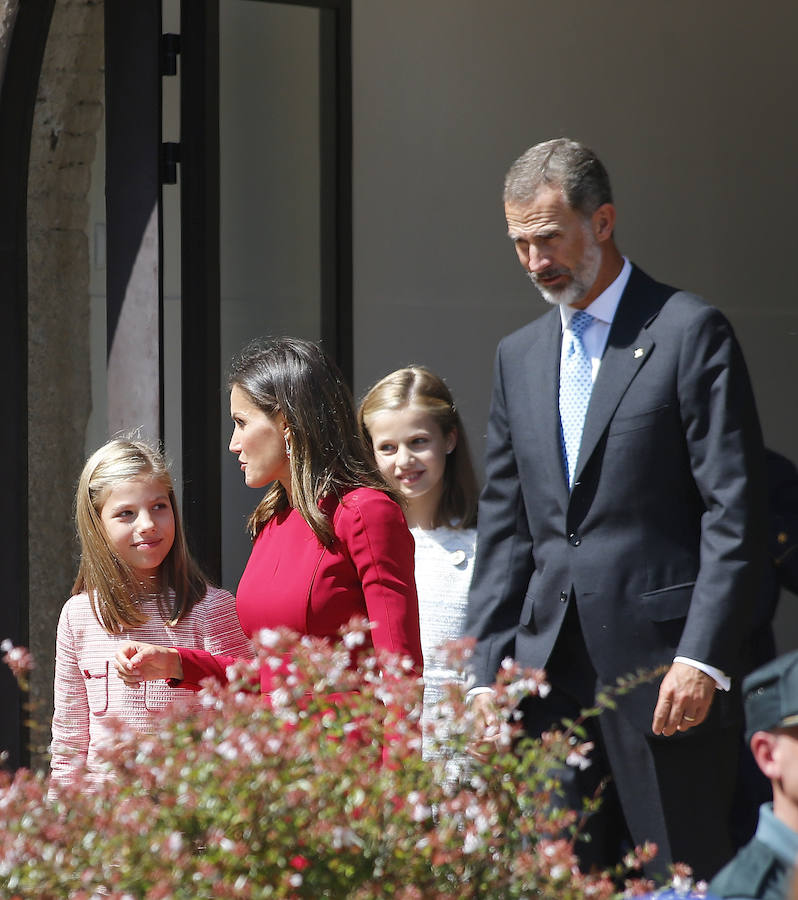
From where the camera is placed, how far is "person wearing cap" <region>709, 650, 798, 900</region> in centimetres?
146

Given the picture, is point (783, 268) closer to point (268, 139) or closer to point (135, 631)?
point (268, 139)

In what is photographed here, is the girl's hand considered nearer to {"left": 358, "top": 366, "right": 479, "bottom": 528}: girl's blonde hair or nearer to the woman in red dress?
the woman in red dress

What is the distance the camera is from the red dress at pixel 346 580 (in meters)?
2.57

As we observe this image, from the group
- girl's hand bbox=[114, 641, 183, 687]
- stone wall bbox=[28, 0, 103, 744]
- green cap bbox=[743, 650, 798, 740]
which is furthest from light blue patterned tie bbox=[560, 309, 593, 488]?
stone wall bbox=[28, 0, 103, 744]

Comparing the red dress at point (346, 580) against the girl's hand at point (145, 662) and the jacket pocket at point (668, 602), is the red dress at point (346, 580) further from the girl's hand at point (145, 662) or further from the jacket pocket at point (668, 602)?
the jacket pocket at point (668, 602)

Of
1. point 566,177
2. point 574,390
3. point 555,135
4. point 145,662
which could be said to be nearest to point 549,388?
point 574,390

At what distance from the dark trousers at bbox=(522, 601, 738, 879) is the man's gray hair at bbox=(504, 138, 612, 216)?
71 centimetres

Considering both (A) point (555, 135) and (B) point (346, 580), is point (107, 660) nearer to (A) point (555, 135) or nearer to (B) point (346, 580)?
(B) point (346, 580)

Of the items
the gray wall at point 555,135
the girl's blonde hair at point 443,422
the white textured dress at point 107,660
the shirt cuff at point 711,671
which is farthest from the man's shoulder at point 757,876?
the gray wall at point 555,135

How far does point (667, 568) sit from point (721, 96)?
4311 mm

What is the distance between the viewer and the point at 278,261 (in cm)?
440

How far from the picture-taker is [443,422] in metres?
3.72

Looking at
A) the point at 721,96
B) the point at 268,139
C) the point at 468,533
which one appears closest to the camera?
the point at 468,533

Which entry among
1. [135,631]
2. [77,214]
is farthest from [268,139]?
[135,631]
